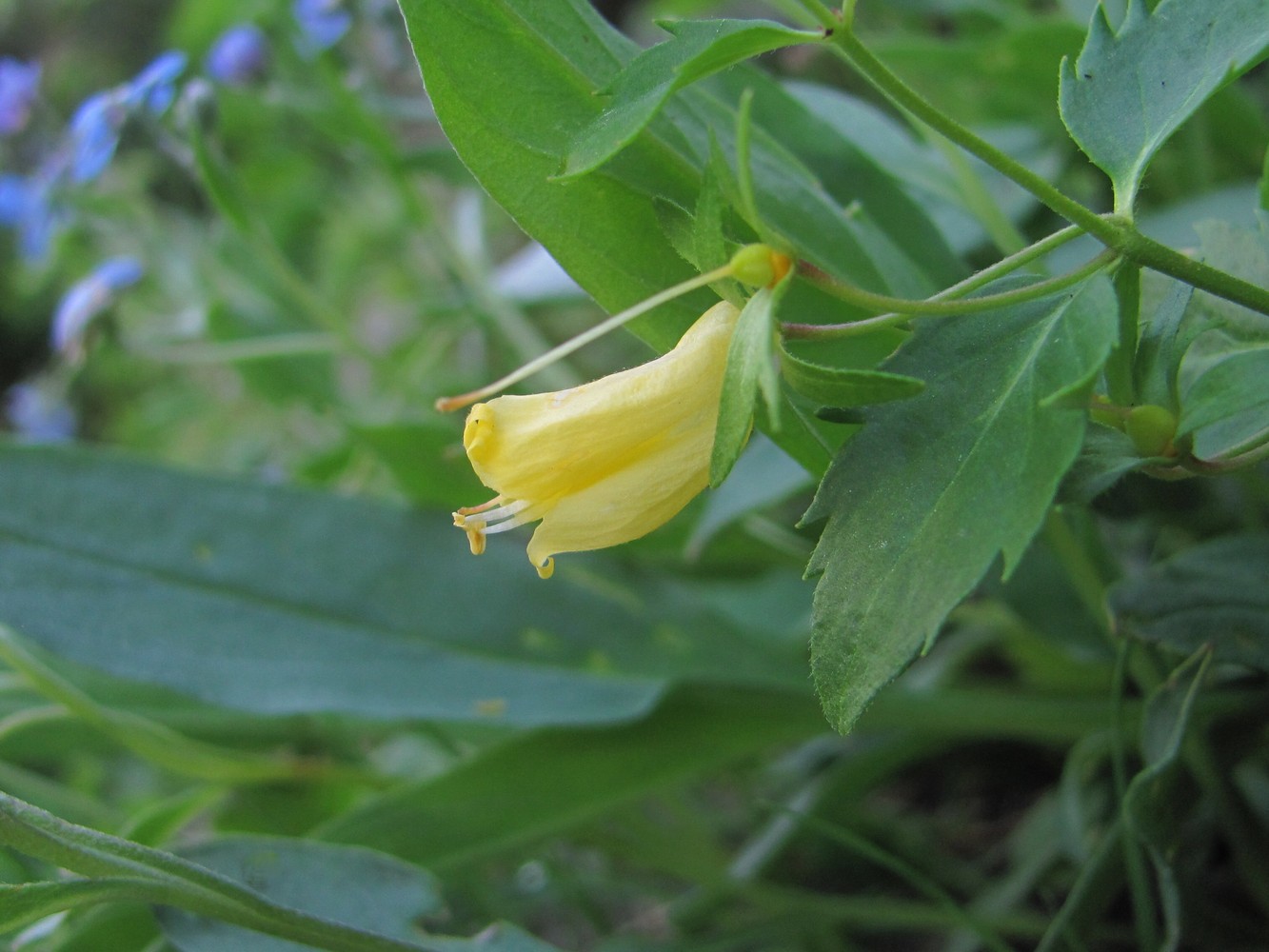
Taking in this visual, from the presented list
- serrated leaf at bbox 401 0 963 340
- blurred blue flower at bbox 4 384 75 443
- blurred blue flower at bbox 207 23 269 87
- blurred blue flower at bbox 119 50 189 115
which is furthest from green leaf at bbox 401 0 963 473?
blurred blue flower at bbox 4 384 75 443

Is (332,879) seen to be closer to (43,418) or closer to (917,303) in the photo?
(917,303)

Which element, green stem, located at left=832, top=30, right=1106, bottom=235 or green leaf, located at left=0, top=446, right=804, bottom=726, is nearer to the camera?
green stem, located at left=832, top=30, right=1106, bottom=235

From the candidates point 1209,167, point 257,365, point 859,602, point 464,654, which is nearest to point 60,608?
point 464,654

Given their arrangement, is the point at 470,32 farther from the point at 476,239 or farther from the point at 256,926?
the point at 476,239

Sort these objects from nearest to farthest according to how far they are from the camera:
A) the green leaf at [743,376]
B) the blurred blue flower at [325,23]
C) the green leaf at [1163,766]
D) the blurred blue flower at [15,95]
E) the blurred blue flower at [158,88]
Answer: the green leaf at [743,376], the green leaf at [1163,766], the blurred blue flower at [158,88], the blurred blue flower at [325,23], the blurred blue flower at [15,95]

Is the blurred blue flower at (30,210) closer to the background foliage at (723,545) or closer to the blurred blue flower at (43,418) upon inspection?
the background foliage at (723,545)

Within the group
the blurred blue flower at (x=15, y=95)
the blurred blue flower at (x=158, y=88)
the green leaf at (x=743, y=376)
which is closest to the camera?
the green leaf at (x=743, y=376)

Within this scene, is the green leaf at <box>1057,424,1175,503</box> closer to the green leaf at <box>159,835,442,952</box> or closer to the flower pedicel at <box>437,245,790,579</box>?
the flower pedicel at <box>437,245,790,579</box>

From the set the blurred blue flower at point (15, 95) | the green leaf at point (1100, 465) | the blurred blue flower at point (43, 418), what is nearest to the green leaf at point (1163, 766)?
the green leaf at point (1100, 465)
